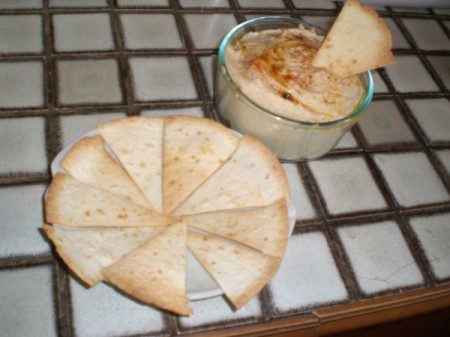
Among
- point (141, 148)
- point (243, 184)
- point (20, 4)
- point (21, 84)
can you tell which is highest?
point (20, 4)

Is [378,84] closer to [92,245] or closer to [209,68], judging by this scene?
[209,68]

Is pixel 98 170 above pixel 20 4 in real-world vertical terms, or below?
below

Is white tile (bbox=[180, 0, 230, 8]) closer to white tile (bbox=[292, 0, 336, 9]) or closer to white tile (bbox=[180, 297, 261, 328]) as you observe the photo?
white tile (bbox=[292, 0, 336, 9])

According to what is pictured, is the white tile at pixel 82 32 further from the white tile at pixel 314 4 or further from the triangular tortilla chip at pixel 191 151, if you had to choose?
the white tile at pixel 314 4

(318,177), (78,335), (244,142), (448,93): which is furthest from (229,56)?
(448,93)

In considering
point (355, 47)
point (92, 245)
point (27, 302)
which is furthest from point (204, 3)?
point (27, 302)

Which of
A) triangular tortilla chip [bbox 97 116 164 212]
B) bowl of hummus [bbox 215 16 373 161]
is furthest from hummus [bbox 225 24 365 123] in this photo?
triangular tortilla chip [bbox 97 116 164 212]
